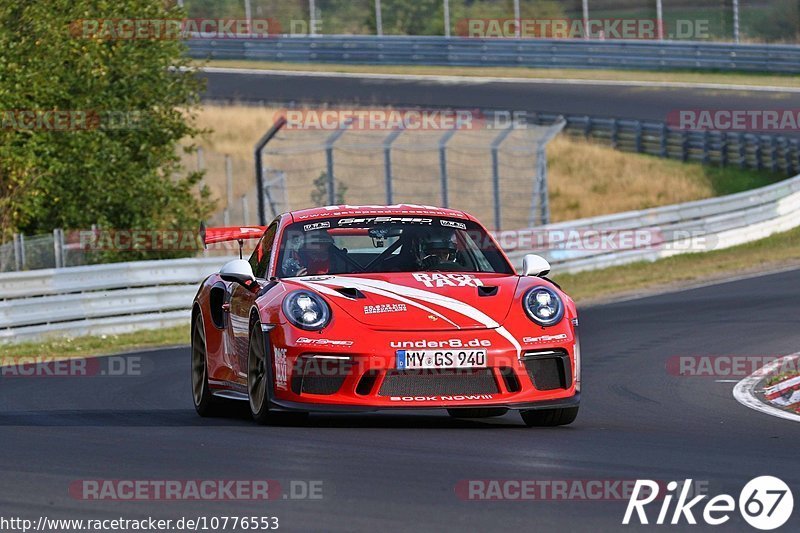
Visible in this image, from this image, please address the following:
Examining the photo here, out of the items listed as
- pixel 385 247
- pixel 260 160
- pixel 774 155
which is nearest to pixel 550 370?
pixel 385 247

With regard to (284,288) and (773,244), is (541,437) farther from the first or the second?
(773,244)

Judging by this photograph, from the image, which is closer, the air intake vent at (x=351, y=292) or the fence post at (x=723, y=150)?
the air intake vent at (x=351, y=292)

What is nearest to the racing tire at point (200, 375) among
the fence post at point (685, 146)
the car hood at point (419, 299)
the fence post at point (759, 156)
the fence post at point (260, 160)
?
the car hood at point (419, 299)

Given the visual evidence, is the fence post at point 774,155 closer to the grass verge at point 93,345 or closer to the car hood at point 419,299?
the grass verge at point 93,345

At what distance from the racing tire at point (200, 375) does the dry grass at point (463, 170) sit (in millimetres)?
13049

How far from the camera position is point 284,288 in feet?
29.2

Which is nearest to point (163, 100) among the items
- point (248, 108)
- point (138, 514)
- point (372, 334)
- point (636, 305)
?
point (636, 305)

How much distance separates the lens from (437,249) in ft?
31.8

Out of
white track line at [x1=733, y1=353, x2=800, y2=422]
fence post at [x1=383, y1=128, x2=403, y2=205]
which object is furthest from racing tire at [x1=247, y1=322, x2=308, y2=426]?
fence post at [x1=383, y1=128, x2=403, y2=205]

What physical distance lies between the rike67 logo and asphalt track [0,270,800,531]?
0.06m

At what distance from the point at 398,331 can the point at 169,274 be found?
12.0m

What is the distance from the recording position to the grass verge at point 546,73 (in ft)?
135

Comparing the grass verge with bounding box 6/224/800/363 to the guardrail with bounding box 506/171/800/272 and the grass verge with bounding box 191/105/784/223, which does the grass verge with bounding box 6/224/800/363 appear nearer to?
the guardrail with bounding box 506/171/800/272

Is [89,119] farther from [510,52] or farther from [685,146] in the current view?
[510,52]
